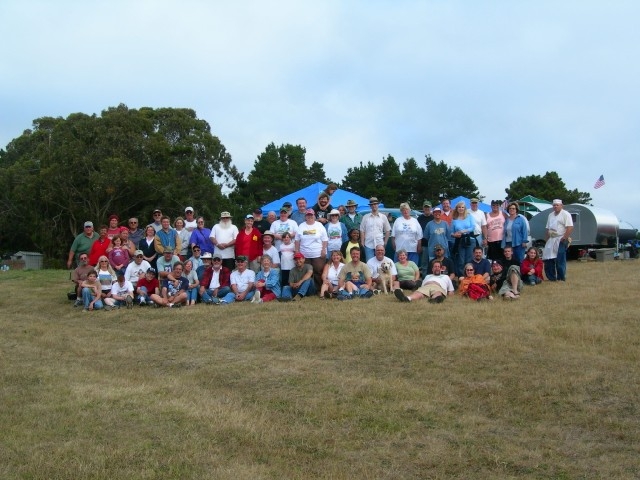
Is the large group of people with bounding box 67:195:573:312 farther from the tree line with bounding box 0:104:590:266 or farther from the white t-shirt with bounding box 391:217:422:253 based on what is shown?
the tree line with bounding box 0:104:590:266

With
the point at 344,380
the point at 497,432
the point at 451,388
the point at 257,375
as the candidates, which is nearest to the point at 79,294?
the point at 257,375

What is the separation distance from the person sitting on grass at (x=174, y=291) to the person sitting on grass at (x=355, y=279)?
2765mm

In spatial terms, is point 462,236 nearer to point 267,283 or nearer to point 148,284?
point 267,283

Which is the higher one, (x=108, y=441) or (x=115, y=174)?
(x=115, y=174)

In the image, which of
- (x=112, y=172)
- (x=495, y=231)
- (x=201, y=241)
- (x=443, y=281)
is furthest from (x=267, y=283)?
(x=112, y=172)

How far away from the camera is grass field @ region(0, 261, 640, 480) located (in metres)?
4.61

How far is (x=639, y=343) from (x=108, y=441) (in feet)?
19.5

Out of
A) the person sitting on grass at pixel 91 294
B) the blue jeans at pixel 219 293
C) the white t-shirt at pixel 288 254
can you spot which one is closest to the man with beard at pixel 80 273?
the person sitting on grass at pixel 91 294

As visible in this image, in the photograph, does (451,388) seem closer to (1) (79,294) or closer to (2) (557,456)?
(2) (557,456)

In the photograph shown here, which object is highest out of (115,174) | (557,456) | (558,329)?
(115,174)

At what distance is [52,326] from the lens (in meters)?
10.3

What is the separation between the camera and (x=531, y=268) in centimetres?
1198

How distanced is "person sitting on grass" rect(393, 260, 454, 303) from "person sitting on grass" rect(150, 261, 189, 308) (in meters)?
3.74

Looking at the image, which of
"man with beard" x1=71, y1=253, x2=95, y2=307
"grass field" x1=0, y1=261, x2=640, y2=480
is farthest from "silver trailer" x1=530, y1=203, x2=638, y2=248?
"man with beard" x1=71, y1=253, x2=95, y2=307
